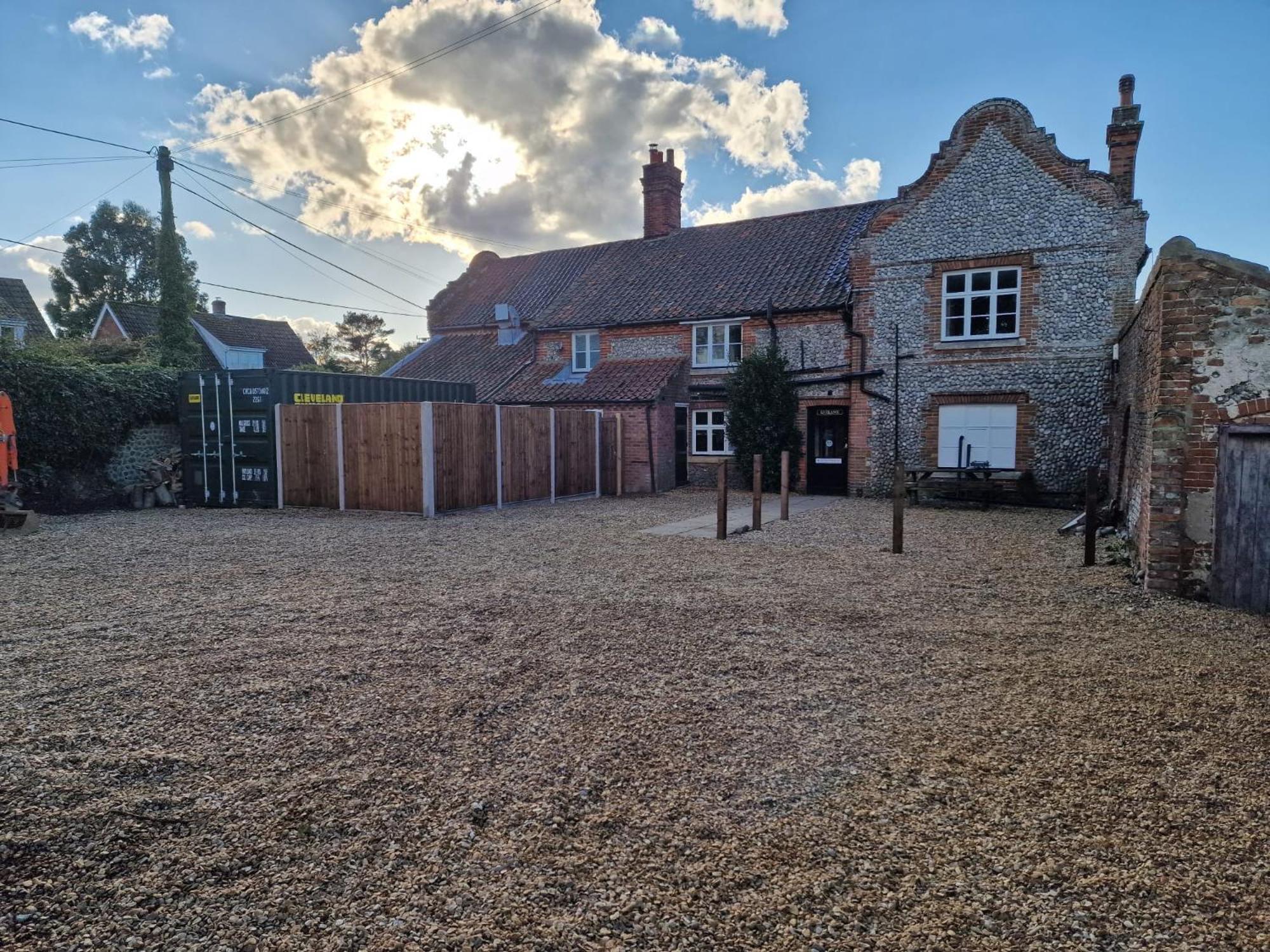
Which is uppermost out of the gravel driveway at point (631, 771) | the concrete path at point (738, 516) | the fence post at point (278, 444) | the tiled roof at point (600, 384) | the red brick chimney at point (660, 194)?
the red brick chimney at point (660, 194)

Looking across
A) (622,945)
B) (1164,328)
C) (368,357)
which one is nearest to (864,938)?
(622,945)

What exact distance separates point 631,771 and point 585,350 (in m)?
21.0

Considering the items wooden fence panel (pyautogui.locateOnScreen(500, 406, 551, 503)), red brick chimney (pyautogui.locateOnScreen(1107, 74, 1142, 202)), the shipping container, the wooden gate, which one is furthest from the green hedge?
red brick chimney (pyautogui.locateOnScreen(1107, 74, 1142, 202))

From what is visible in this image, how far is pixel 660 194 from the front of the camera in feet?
87.0

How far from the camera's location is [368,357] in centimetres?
5534

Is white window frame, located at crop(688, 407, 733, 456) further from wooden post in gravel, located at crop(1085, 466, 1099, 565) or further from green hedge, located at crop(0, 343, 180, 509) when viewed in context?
green hedge, located at crop(0, 343, 180, 509)

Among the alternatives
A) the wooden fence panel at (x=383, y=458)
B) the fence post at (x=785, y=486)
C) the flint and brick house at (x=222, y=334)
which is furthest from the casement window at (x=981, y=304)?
the flint and brick house at (x=222, y=334)

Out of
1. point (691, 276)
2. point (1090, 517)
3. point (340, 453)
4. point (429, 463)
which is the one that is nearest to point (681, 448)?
point (691, 276)

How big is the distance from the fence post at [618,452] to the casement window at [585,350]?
15.2ft

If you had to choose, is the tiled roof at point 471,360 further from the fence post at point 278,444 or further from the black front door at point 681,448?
the fence post at point 278,444

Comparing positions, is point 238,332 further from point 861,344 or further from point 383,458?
point 861,344

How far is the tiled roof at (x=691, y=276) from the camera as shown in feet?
68.9

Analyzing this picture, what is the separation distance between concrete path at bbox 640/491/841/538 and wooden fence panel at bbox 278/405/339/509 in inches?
275

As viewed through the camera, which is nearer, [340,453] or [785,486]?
[785,486]
